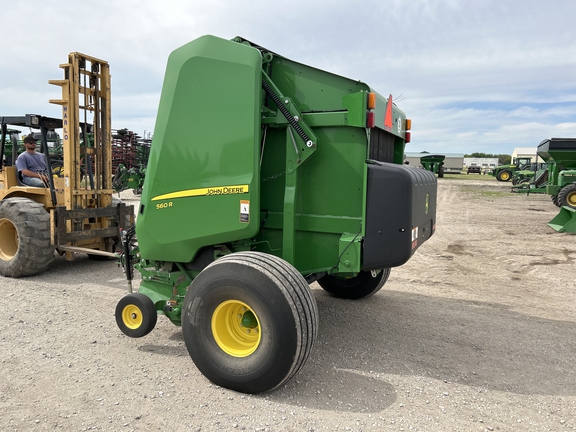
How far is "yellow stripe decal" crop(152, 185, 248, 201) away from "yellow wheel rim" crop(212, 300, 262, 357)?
83cm

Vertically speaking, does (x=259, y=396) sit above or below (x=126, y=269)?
below

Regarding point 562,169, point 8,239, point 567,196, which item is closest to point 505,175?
point 562,169

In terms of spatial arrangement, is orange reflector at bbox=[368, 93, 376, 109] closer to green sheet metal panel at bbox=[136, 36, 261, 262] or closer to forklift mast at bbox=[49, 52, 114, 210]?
green sheet metal panel at bbox=[136, 36, 261, 262]

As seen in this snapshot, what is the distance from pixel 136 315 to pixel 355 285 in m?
2.49

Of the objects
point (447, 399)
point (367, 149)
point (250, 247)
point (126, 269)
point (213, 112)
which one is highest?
point (213, 112)

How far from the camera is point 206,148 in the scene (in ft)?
11.2

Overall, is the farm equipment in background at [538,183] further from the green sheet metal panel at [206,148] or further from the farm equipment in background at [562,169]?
the green sheet metal panel at [206,148]

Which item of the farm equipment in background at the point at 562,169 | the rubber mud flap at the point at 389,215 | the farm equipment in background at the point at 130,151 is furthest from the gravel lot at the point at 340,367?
the farm equipment in background at the point at 130,151

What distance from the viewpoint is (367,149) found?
333 cm

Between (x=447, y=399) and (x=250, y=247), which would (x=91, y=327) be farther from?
(x=447, y=399)

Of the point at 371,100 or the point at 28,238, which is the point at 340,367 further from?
the point at 28,238

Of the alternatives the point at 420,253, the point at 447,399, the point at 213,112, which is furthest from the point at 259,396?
the point at 420,253

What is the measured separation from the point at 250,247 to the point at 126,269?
141 cm

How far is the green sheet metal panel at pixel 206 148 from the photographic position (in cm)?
332
